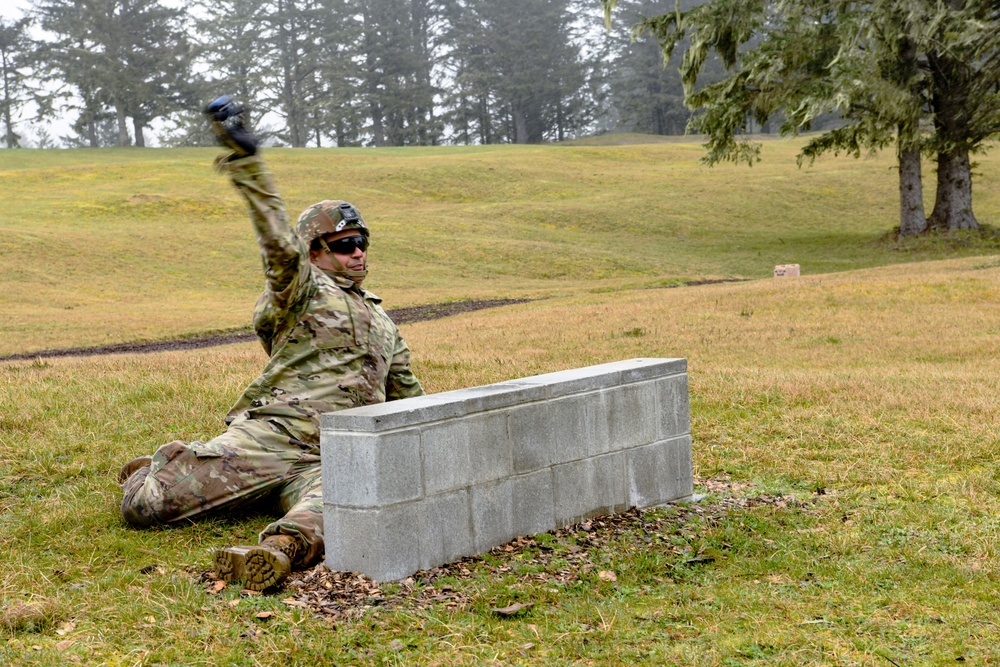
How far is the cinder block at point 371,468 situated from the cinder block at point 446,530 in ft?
0.51

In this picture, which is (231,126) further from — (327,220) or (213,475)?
(213,475)

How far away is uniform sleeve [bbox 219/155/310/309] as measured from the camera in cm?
515

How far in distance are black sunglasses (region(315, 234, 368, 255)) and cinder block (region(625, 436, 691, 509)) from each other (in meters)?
1.99

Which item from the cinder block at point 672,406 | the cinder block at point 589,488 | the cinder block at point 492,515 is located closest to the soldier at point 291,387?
the cinder block at point 492,515

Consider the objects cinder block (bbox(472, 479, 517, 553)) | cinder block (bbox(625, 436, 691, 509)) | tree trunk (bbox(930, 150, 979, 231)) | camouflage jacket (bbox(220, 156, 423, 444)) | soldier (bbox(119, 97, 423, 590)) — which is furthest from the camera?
tree trunk (bbox(930, 150, 979, 231))

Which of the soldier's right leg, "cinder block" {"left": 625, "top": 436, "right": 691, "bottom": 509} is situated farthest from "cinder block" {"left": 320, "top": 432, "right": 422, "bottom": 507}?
"cinder block" {"left": 625, "top": 436, "right": 691, "bottom": 509}

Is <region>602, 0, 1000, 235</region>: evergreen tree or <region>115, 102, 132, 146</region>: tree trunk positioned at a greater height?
<region>115, 102, 132, 146</region>: tree trunk

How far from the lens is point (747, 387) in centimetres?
1016

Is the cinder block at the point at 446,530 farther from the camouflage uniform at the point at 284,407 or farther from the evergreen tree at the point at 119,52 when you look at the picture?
the evergreen tree at the point at 119,52

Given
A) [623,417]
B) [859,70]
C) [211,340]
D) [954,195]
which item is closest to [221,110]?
[623,417]

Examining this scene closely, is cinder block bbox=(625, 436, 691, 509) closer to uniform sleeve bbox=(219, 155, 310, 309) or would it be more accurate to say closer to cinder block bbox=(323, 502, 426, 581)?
cinder block bbox=(323, 502, 426, 581)

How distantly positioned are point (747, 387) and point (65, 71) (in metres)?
68.3

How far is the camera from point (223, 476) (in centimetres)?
567

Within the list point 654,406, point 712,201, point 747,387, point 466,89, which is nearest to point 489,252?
point 712,201
